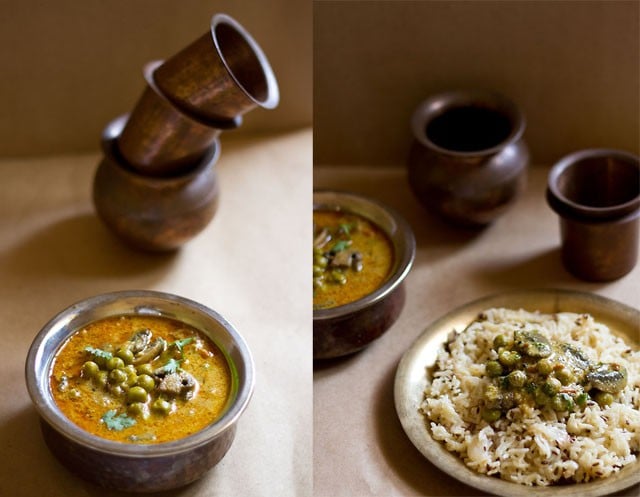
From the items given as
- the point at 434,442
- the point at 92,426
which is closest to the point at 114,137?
the point at 92,426

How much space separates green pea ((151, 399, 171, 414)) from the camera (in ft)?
9.91

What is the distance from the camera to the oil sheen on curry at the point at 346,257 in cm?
352

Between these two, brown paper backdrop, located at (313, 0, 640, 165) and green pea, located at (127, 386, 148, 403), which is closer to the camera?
green pea, located at (127, 386, 148, 403)

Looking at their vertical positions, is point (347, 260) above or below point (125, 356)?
below

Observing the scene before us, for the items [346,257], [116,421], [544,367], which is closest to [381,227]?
[346,257]

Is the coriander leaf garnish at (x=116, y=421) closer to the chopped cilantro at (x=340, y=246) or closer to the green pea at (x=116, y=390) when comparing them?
the green pea at (x=116, y=390)

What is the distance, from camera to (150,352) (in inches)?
126

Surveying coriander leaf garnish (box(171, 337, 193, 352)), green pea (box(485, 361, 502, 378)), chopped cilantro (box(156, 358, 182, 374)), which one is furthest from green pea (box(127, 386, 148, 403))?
green pea (box(485, 361, 502, 378))

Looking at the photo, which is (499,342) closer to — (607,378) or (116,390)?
(607,378)

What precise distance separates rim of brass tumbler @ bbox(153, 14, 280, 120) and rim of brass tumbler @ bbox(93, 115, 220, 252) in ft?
0.87

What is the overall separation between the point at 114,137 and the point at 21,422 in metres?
1.07

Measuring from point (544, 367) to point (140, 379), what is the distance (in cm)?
115

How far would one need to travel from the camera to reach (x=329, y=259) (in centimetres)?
364

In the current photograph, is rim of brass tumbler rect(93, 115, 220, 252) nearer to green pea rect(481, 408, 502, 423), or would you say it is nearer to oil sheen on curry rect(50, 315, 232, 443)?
oil sheen on curry rect(50, 315, 232, 443)
